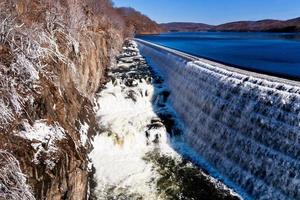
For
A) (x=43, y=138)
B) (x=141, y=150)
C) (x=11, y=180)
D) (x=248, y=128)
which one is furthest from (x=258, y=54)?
(x=11, y=180)

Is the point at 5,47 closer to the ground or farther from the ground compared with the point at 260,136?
farther from the ground

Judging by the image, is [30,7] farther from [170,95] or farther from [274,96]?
[170,95]

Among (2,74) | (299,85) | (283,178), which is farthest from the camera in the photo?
(299,85)

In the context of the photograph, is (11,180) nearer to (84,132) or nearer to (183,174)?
(84,132)

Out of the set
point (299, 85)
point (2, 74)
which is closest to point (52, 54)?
point (2, 74)

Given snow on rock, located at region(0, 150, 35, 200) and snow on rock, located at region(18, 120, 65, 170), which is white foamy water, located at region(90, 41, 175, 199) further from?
snow on rock, located at region(0, 150, 35, 200)

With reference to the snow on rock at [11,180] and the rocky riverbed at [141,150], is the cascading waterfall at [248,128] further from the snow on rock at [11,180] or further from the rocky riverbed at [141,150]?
the snow on rock at [11,180]
